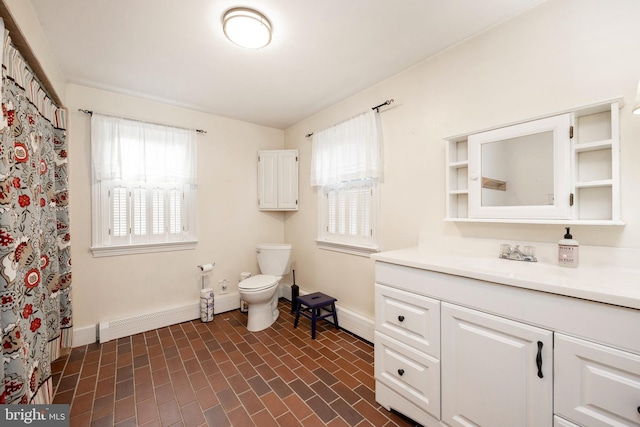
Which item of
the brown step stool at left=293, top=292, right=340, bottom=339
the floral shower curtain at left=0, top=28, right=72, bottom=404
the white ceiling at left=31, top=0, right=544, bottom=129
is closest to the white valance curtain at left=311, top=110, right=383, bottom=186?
the white ceiling at left=31, top=0, right=544, bottom=129

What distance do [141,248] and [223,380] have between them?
64.6 inches

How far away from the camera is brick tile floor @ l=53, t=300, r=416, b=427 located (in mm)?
1530

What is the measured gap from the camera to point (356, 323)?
2.49 metres

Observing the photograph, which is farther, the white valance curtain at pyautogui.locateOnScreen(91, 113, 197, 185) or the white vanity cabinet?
the white valance curtain at pyautogui.locateOnScreen(91, 113, 197, 185)

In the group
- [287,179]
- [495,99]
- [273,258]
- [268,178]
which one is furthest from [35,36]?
[495,99]

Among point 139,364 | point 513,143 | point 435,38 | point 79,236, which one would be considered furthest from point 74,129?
point 513,143

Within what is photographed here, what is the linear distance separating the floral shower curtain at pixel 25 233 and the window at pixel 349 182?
220 cm

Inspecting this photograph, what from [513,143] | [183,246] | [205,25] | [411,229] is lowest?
[183,246]

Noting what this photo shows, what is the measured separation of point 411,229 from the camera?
209 centimetres

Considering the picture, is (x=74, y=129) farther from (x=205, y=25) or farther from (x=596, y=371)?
(x=596, y=371)

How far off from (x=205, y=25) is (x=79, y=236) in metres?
2.22

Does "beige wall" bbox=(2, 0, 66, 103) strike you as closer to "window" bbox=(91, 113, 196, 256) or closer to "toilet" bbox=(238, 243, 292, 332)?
"window" bbox=(91, 113, 196, 256)

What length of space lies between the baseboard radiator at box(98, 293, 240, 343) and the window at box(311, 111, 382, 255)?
1.41 metres

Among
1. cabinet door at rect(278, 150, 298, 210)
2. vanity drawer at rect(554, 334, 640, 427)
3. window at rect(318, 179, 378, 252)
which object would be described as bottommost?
vanity drawer at rect(554, 334, 640, 427)
